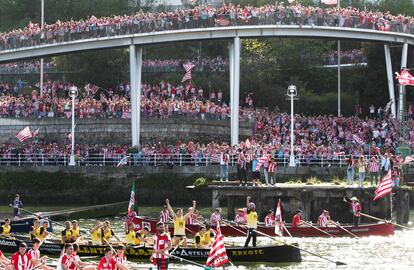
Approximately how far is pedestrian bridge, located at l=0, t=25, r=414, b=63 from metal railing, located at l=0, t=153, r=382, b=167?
6.76m

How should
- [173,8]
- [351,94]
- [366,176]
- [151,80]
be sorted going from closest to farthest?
1. [366,176]
2. [351,94]
3. [151,80]
4. [173,8]

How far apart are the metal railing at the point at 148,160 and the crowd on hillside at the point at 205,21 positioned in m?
7.19

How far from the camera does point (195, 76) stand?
8644cm

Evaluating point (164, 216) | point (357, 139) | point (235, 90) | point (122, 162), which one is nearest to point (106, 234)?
point (164, 216)

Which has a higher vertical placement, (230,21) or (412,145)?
(230,21)

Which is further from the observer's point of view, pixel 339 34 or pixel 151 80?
pixel 151 80

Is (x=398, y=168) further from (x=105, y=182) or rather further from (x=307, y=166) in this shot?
(x=105, y=182)

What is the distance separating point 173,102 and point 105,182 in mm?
8547

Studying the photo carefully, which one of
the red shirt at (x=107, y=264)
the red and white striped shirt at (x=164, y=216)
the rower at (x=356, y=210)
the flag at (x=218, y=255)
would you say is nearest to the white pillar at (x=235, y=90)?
the rower at (x=356, y=210)

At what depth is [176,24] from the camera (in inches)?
2623

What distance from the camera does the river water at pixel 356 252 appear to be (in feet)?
134

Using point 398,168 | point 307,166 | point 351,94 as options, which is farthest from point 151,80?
point 398,168

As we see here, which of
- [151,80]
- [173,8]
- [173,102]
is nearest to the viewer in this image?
[173,102]

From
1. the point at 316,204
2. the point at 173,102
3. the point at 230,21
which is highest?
the point at 230,21
